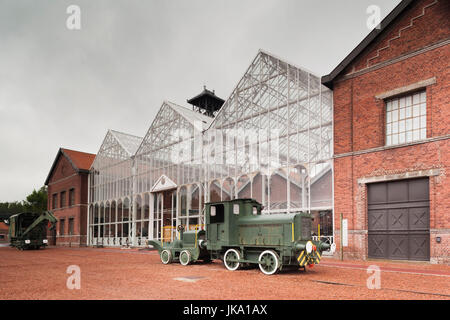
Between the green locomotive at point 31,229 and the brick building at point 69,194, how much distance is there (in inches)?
160

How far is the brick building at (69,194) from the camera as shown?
40094 millimetres

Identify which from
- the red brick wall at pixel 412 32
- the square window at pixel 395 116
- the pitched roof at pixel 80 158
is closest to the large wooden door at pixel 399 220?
the square window at pixel 395 116

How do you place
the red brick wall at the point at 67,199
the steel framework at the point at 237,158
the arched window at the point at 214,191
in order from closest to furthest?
Result: the steel framework at the point at 237,158 → the arched window at the point at 214,191 → the red brick wall at the point at 67,199

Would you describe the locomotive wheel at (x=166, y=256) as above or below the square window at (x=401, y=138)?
below

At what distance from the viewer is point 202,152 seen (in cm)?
2672

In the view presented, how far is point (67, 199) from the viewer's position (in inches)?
1695

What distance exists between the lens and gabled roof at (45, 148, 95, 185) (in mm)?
41219

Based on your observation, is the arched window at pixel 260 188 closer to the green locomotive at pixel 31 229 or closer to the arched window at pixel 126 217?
the arched window at pixel 126 217

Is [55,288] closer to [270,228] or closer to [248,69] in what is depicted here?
[270,228]

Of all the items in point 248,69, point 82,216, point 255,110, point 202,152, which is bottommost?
point 82,216

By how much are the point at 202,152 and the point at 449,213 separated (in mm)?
15329

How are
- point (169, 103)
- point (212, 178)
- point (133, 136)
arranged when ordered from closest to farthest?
point (212, 178) → point (169, 103) → point (133, 136)

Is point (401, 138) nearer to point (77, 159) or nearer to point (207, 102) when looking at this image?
point (207, 102)
